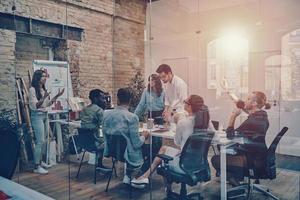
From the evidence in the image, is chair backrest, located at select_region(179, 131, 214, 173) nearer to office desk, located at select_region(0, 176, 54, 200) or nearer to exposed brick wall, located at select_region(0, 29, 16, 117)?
office desk, located at select_region(0, 176, 54, 200)

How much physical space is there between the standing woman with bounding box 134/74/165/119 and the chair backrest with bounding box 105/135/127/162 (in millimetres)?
382

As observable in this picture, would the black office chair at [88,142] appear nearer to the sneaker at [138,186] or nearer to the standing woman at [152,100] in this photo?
the sneaker at [138,186]

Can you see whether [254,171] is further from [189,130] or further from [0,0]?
[0,0]

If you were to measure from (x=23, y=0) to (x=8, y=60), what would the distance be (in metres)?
0.89

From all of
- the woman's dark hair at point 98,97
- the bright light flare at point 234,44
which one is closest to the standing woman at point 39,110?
the woman's dark hair at point 98,97

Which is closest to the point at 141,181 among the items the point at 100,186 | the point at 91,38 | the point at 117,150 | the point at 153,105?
the point at 117,150

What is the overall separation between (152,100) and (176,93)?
1.41 feet

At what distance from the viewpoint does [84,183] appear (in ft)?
13.3

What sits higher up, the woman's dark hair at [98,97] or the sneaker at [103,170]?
the woman's dark hair at [98,97]

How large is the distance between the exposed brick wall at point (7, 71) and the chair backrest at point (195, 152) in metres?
2.84

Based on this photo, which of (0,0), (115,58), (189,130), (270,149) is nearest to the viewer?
(270,149)

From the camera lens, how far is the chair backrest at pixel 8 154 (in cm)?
272

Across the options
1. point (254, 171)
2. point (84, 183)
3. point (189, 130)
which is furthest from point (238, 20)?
point (84, 183)

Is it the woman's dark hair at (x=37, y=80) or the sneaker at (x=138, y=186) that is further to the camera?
the woman's dark hair at (x=37, y=80)
